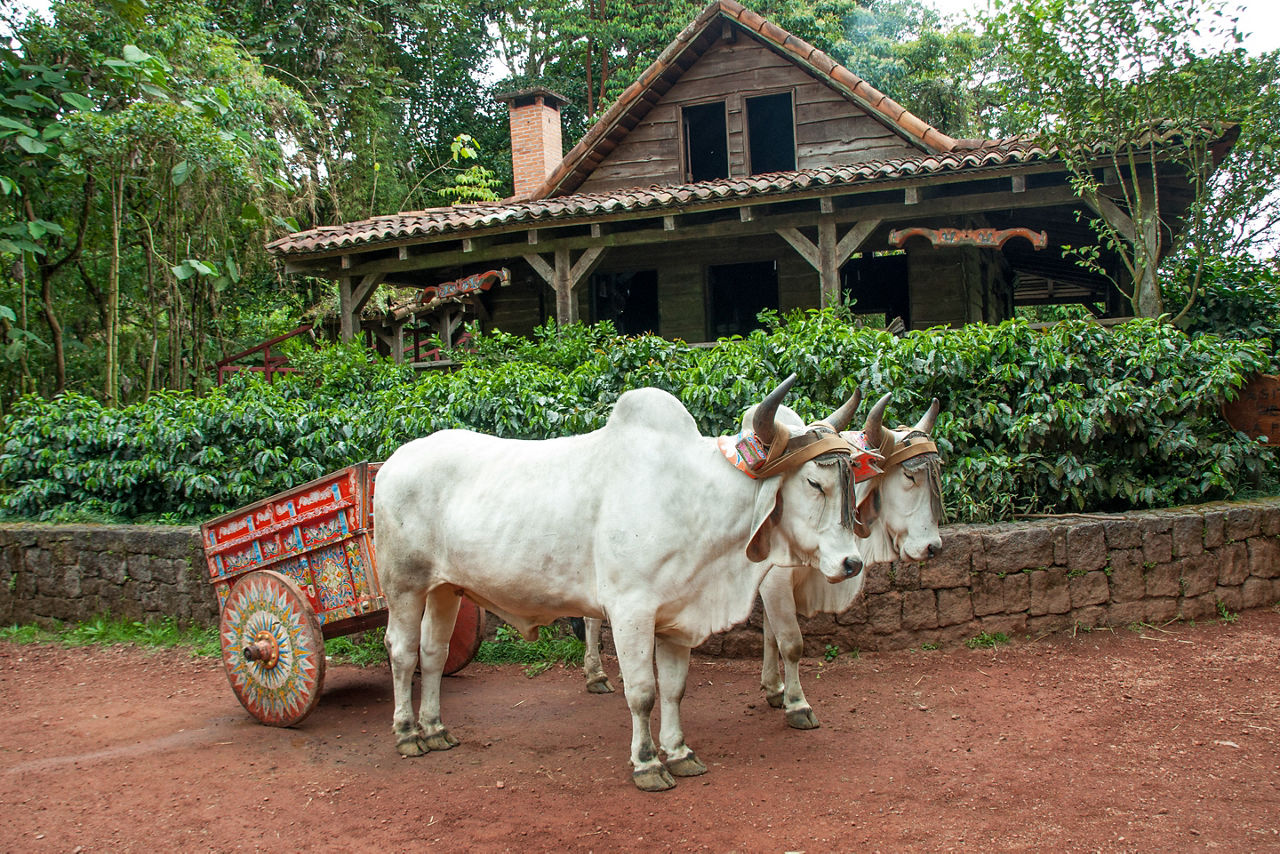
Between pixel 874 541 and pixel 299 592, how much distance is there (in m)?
2.96

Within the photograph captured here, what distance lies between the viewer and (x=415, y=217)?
12.4 metres

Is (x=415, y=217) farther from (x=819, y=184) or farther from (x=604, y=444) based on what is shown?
(x=604, y=444)

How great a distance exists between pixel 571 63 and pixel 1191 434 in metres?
20.6

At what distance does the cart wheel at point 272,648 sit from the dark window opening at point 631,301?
32.4ft

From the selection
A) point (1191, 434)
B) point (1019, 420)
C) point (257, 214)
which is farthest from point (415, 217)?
point (1191, 434)

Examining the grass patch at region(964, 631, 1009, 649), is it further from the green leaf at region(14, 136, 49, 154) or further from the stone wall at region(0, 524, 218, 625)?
the green leaf at region(14, 136, 49, 154)

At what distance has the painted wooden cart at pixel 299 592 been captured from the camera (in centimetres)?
478

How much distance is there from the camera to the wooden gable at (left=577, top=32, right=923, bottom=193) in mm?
12578

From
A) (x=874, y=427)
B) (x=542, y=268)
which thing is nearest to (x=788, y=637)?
(x=874, y=427)

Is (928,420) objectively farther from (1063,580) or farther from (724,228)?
(724,228)

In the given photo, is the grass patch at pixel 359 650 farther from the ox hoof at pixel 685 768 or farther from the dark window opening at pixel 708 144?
the dark window opening at pixel 708 144

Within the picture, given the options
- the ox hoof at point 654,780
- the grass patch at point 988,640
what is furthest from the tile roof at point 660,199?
the ox hoof at point 654,780

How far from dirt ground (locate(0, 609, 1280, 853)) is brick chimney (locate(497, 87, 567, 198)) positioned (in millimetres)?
10514

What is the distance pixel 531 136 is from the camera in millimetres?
14945
